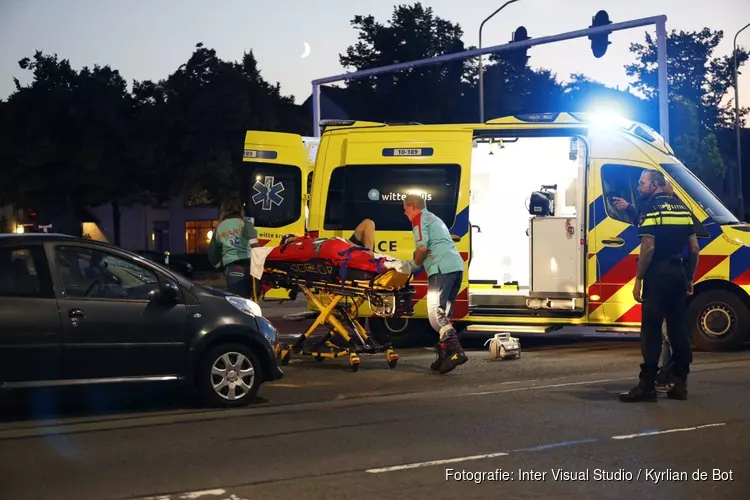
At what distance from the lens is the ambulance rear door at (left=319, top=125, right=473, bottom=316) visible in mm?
13250

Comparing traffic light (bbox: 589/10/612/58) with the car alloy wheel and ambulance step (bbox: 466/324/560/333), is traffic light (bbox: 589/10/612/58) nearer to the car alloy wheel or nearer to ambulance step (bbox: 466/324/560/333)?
ambulance step (bbox: 466/324/560/333)

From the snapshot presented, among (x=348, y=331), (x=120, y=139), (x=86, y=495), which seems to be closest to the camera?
(x=86, y=495)

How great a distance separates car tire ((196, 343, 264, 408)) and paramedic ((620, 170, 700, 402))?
122 inches

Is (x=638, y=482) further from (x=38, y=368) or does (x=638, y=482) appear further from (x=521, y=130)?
(x=521, y=130)

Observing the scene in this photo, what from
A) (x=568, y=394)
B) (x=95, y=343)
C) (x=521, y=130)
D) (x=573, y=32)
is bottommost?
(x=568, y=394)

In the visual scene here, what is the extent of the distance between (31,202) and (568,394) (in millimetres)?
44400

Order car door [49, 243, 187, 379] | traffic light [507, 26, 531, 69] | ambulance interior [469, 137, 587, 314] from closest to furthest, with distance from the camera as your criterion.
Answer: car door [49, 243, 187, 379] → ambulance interior [469, 137, 587, 314] → traffic light [507, 26, 531, 69]

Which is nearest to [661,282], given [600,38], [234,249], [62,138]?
[234,249]

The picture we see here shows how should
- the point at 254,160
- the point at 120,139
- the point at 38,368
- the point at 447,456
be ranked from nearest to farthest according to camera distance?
the point at 447,456 → the point at 38,368 → the point at 254,160 → the point at 120,139

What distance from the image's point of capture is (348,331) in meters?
11.4

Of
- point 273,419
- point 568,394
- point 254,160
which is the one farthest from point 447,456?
point 254,160

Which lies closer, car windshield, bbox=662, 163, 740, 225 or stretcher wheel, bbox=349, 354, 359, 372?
stretcher wheel, bbox=349, 354, 359, 372

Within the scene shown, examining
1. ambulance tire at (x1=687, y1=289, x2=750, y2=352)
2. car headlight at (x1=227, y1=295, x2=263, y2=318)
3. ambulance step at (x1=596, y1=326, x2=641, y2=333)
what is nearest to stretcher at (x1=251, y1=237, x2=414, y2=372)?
car headlight at (x1=227, y1=295, x2=263, y2=318)

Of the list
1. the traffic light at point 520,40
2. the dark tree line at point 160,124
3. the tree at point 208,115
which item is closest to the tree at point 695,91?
the dark tree line at point 160,124
